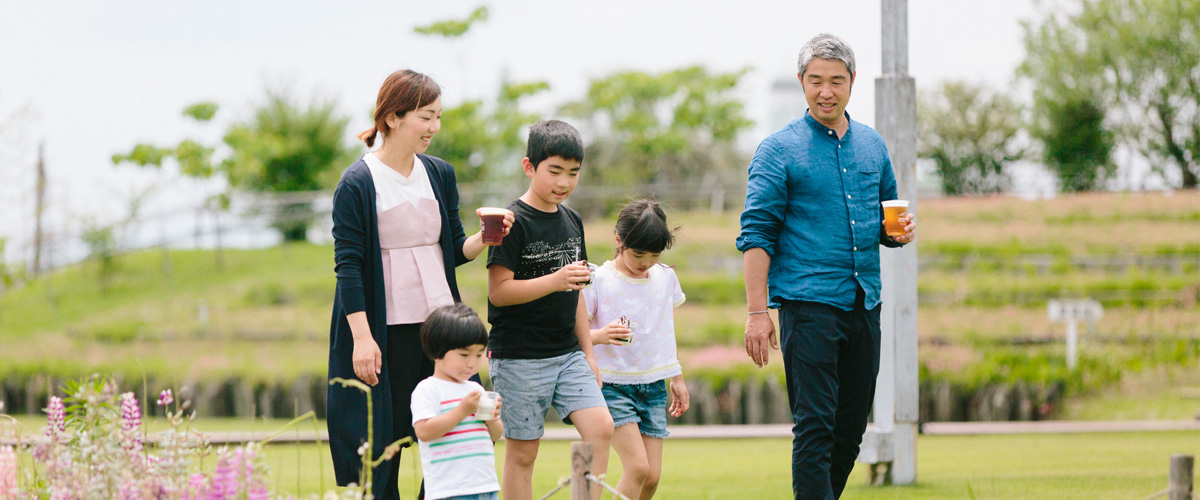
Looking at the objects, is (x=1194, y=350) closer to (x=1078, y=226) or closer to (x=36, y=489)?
(x=1078, y=226)

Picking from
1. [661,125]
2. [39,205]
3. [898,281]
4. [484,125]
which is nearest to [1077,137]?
[661,125]

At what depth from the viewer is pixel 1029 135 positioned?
109 ft

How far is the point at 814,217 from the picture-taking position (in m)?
3.61

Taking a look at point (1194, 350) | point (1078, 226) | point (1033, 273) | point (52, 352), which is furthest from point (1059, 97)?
point (52, 352)

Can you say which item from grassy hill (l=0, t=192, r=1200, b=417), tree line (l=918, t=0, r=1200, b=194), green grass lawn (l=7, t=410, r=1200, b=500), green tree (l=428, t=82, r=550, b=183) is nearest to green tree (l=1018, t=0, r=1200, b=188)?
tree line (l=918, t=0, r=1200, b=194)

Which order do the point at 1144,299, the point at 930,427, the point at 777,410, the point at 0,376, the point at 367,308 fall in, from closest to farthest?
1. the point at 367,308
2. the point at 930,427
3. the point at 777,410
4. the point at 0,376
5. the point at 1144,299

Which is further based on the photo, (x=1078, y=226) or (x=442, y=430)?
(x=1078, y=226)

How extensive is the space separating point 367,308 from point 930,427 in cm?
678

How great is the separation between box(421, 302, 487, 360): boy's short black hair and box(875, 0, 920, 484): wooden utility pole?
2.69 m

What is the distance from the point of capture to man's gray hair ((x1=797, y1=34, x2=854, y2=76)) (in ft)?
11.6

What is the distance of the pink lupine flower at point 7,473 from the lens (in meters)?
3.19

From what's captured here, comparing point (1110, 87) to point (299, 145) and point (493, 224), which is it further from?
point (493, 224)

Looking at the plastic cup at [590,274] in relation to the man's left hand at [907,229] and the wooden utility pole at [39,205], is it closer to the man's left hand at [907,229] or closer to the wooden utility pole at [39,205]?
the man's left hand at [907,229]

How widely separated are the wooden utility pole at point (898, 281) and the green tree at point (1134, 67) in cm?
2900
